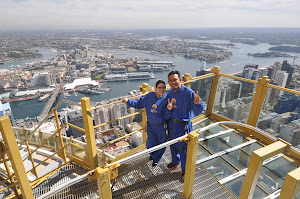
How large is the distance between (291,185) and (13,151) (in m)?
1.43

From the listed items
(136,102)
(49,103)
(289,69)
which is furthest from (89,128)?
(289,69)

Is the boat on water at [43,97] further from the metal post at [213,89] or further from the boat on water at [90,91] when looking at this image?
the metal post at [213,89]

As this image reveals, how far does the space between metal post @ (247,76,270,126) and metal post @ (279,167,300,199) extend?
2171mm

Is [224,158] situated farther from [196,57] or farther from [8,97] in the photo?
[196,57]

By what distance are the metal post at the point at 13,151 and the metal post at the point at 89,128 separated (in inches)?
28.3

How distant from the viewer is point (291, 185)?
759mm

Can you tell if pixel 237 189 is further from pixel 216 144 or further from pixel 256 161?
pixel 256 161

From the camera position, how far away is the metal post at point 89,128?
171cm

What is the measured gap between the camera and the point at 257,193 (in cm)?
185

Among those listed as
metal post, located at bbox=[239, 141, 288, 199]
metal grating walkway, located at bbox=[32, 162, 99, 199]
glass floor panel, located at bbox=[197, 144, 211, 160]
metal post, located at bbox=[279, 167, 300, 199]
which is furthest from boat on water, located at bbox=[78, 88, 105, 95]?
metal post, located at bbox=[279, 167, 300, 199]

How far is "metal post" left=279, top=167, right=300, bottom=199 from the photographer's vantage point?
0.74 metres

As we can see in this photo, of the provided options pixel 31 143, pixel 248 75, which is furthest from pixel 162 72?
pixel 31 143

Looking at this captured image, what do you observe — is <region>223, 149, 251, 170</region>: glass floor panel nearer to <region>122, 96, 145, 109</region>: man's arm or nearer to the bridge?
<region>122, 96, 145, 109</region>: man's arm

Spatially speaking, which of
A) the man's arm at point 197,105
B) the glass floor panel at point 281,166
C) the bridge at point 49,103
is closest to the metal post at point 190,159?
the man's arm at point 197,105
